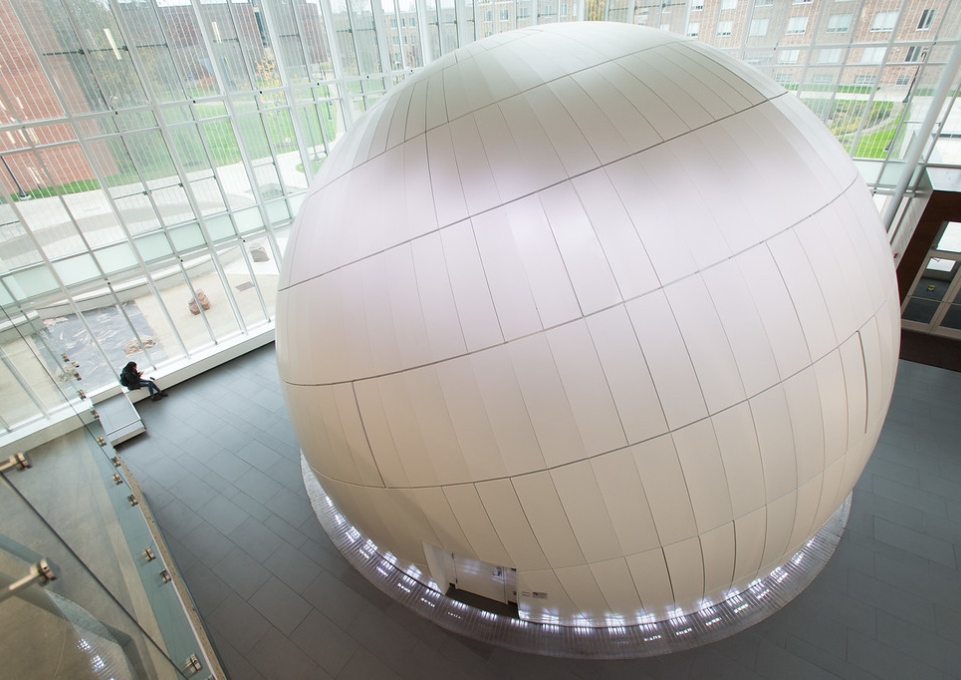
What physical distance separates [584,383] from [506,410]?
2.96 ft

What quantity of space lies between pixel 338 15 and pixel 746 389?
17490mm

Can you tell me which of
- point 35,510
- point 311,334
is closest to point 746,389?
point 311,334

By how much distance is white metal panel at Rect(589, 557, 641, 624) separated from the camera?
5.48 metres

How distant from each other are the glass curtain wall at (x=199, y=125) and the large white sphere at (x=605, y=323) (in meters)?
9.56

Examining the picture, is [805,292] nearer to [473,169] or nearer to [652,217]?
[652,217]

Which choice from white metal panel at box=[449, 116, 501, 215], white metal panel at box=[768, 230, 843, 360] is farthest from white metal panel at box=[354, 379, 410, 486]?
white metal panel at box=[768, 230, 843, 360]

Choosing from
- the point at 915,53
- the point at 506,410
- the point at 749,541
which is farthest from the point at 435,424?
the point at 915,53

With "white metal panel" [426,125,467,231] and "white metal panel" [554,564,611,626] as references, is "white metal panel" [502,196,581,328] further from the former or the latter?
"white metal panel" [554,564,611,626]

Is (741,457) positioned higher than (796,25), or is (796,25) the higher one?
(796,25)

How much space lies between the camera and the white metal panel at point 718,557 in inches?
212

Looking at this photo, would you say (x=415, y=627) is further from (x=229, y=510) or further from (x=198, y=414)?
(x=198, y=414)

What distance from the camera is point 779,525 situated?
5762mm

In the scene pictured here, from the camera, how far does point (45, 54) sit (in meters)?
10.8

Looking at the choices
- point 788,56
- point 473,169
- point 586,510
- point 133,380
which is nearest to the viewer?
point 586,510
